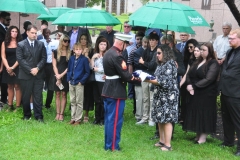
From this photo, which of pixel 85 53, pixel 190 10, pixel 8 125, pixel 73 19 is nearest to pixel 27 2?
pixel 73 19

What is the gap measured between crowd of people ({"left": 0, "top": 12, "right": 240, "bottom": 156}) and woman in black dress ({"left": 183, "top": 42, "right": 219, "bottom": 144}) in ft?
0.06

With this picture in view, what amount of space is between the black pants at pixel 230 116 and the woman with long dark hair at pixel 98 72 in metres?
2.42

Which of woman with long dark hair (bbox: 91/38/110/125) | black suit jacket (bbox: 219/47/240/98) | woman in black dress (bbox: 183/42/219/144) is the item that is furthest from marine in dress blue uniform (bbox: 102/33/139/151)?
woman with long dark hair (bbox: 91/38/110/125)

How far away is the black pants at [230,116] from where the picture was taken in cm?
689

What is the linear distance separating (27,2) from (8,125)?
2453 mm

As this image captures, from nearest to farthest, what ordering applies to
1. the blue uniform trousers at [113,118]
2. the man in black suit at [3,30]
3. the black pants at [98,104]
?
the blue uniform trousers at [113,118], the black pants at [98,104], the man in black suit at [3,30]

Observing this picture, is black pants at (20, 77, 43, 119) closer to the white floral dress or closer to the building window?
the white floral dress

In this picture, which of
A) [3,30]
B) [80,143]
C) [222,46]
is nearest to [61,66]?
[3,30]

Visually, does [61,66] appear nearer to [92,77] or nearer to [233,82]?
[92,77]

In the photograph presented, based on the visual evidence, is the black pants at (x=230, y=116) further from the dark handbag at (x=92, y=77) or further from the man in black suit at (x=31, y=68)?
the man in black suit at (x=31, y=68)

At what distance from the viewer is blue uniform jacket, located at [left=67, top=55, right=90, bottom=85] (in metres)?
8.06

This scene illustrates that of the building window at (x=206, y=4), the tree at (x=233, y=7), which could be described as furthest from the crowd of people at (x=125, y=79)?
the building window at (x=206, y=4)

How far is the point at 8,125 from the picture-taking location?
7.96 metres

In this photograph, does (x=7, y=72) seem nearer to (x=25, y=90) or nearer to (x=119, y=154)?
(x=25, y=90)
